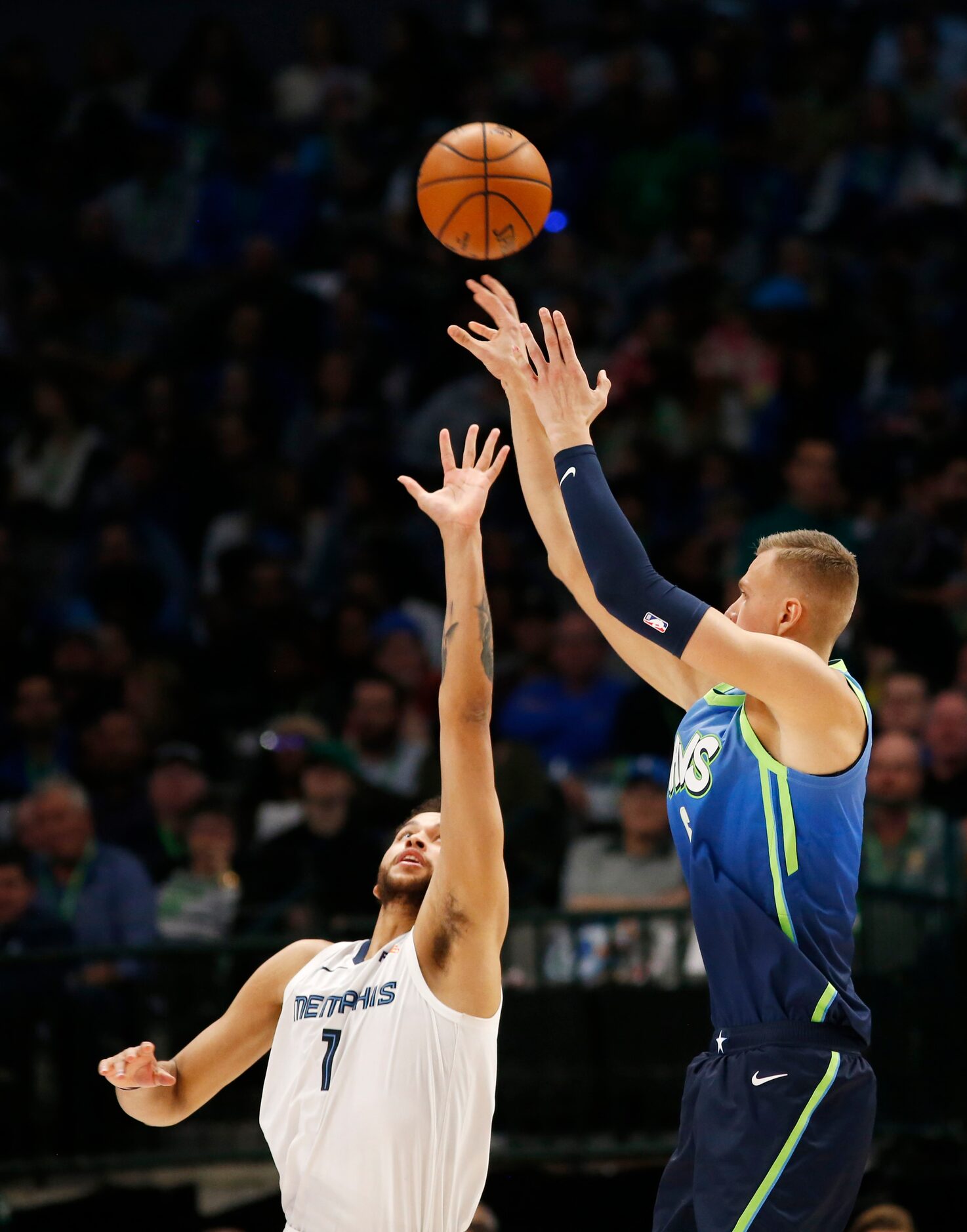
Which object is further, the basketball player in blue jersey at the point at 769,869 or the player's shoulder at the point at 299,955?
the player's shoulder at the point at 299,955

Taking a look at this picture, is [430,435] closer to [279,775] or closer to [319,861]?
[279,775]

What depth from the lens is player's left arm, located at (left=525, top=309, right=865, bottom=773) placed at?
4348 mm

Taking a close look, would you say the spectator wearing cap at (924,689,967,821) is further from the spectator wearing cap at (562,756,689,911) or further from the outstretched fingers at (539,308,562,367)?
the outstretched fingers at (539,308,562,367)

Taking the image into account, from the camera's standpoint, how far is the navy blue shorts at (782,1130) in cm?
432

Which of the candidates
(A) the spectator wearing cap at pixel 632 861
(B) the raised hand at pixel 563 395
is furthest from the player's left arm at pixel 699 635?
(A) the spectator wearing cap at pixel 632 861

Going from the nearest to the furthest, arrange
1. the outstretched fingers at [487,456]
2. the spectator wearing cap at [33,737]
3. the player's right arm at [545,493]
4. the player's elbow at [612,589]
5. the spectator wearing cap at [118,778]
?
the player's elbow at [612,589], the outstretched fingers at [487,456], the player's right arm at [545,493], the spectator wearing cap at [118,778], the spectator wearing cap at [33,737]

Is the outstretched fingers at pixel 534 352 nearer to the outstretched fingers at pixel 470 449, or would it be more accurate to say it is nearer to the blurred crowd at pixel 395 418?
the outstretched fingers at pixel 470 449

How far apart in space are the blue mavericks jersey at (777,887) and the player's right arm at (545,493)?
2.24 ft

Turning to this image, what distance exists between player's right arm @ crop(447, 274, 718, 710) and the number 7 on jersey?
1.38m

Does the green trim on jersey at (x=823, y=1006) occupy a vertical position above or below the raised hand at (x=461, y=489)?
below

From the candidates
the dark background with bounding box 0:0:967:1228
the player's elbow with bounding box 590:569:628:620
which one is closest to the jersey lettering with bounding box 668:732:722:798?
the player's elbow with bounding box 590:569:628:620

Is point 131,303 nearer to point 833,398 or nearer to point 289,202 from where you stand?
point 289,202

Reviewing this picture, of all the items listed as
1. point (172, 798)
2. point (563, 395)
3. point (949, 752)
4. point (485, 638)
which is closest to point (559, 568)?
point (563, 395)

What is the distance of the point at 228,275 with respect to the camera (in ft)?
50.4
